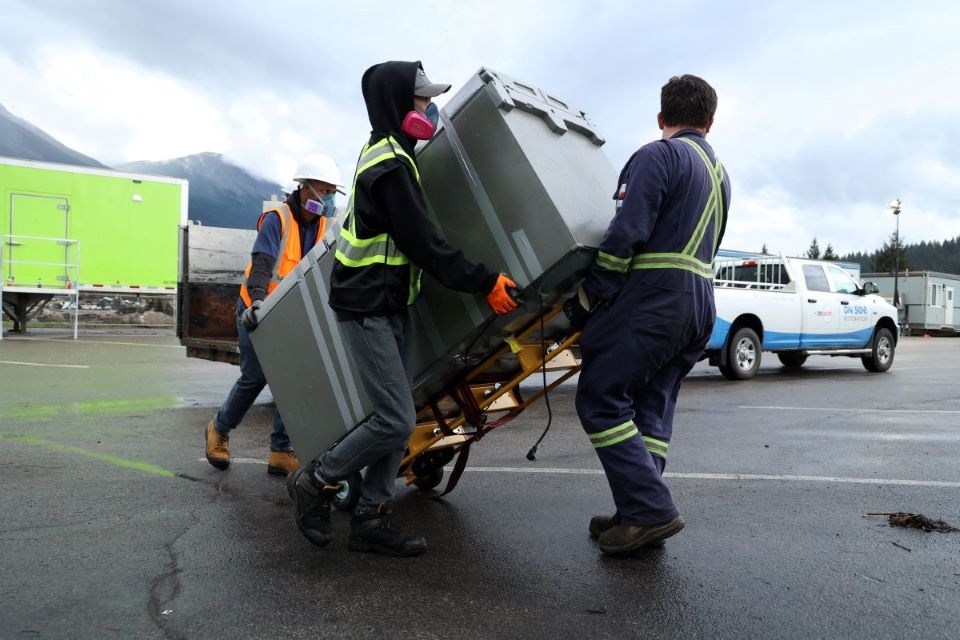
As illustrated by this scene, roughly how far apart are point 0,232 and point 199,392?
1142 centimetres

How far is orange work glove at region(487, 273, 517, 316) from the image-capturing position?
8.67 ft

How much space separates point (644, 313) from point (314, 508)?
1608 millimetres

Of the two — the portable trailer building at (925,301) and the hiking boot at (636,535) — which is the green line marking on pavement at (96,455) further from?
the portable trailer building at (925,301)

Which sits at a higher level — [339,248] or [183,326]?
[339,248]

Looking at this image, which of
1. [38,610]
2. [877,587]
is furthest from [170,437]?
[877,587]

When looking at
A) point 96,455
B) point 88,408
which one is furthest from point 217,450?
point 88,408

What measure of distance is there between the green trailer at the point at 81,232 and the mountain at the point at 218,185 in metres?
69.9

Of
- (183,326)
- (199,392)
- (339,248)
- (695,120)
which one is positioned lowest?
(199,392)

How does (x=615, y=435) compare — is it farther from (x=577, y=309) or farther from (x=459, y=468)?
(x=459, y=468)

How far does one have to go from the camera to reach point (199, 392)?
8.48 m

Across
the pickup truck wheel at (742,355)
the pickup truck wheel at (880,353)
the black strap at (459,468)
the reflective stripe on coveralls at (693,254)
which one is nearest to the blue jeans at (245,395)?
the black strap at (459,468)

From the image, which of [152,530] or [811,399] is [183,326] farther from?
[811,399]

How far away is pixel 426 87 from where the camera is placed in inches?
117

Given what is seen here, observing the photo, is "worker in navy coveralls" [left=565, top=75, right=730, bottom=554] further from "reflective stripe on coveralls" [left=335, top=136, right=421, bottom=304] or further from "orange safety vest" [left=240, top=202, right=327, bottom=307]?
"orange safety vest" [left=240, top=202, right=327, bottom=307]
